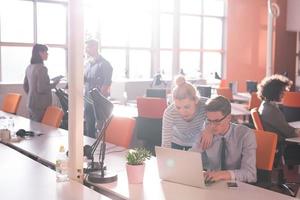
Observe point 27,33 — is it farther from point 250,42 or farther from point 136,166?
point 136,166

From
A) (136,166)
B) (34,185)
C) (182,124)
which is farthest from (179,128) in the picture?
(34,185)

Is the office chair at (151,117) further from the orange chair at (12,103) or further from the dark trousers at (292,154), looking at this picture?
the orange chair at (12,103)

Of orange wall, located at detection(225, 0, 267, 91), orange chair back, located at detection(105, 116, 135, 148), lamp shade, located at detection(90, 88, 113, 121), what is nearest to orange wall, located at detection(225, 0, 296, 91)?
orange wall, located at detection(225, 0, 267, 91)

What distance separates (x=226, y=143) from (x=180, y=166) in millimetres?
544

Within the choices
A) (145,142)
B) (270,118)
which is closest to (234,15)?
(145,142)

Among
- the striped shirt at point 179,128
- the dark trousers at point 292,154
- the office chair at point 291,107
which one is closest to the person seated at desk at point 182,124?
the striped shirt at point 179,128

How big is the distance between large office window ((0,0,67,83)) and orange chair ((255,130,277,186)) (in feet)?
17.6

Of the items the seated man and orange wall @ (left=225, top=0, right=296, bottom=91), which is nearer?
the seated man

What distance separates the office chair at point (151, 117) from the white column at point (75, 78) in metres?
3.00

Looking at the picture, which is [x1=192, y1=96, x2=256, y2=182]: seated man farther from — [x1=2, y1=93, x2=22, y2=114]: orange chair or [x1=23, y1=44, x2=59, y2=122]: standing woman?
[x1=2, y1=93, x2=22, y2=114]: orange chair

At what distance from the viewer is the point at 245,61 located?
11.5 metres

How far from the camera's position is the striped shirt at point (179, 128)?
3.42 metres

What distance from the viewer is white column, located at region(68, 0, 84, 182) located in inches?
93.7

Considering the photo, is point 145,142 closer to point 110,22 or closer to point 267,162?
point 267,162
